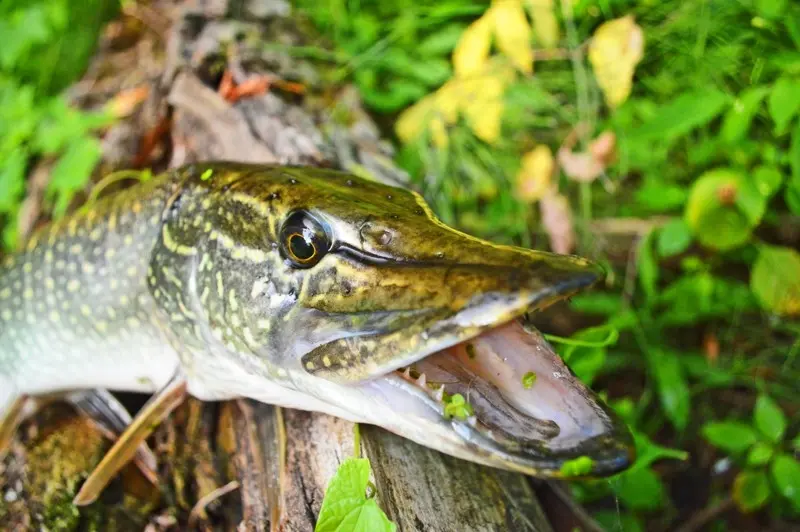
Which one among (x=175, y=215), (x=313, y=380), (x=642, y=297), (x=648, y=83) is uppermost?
(x=175, y=215)

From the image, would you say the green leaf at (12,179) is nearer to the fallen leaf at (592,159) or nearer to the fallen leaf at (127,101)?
the fallen leaf at (127,101)

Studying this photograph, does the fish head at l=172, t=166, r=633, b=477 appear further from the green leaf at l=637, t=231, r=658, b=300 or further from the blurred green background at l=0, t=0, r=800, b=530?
the green leaf at l=637, t=231, r=658, b=300

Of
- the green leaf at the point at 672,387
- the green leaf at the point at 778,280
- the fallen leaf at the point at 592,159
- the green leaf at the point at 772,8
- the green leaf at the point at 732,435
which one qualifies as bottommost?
the green leaf at the point at 672,387

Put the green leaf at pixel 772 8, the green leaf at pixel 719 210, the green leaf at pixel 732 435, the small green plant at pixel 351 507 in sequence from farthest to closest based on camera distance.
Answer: the green leaf at pixel 719 210
the green leaf at pixel 732 435
the green leaf at pixel 772 8
the small green plant at pixel 351 507

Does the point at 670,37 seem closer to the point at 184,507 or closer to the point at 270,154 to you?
the point at 270,154

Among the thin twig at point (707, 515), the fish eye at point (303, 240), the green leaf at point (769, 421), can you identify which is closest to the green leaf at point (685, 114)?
the green leaf at point (769, 421)

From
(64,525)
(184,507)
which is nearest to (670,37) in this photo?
(184,507)

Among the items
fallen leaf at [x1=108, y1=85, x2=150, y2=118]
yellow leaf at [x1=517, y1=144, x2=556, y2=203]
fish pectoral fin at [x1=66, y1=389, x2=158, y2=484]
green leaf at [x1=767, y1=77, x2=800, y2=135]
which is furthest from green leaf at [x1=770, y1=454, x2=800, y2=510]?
fallen leaf at [x1=108, y1=85, x2=150, y2=118]

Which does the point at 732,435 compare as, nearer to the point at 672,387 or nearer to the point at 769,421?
the point at 769,421
